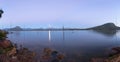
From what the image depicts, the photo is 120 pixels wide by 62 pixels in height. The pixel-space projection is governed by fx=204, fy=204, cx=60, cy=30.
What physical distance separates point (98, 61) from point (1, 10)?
65.0m

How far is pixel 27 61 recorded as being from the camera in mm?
58031

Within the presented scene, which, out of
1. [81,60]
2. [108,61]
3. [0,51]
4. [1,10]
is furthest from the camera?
[1,10]

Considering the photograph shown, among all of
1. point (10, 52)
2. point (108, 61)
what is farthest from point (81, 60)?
point (10, 52)

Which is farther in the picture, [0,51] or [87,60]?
[87,60]

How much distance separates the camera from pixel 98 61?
57.8m

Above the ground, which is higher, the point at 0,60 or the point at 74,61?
the point at 0,60

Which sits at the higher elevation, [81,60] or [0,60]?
[0,60]

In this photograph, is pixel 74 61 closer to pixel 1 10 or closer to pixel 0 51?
pixel 0 51

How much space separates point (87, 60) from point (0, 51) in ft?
89.9

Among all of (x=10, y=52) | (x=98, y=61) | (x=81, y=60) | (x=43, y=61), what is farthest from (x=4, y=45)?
(x=98, y=61)

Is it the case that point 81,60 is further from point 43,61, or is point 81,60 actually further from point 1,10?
point 1,10

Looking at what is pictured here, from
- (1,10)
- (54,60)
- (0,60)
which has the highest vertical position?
(1,10)

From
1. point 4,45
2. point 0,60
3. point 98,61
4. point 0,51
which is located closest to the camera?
point 0,60

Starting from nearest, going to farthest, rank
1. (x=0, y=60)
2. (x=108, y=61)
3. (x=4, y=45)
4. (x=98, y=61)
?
(x=0, y=60)
(x=108, y=61)
(x=98, y=61)
(x=4, y=45)
